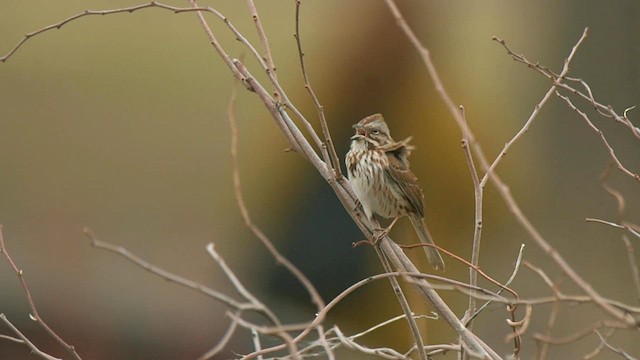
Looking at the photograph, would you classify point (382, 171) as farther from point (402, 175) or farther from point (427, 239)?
point (427, 239)

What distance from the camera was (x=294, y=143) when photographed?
8.18 feet

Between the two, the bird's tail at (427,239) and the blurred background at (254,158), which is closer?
the bird's tail at (427,239)

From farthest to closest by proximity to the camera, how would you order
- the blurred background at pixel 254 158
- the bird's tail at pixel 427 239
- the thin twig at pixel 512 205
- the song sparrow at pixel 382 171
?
1. the blurred background at pixel 254 158
2. the bird's tail at pixel 427 239
3. the song sparrow at pixel 382 171
4. the thin twig at pixel 512 205

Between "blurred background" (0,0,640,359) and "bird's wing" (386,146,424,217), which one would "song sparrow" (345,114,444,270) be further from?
"blurred background" (0,0,640,359)

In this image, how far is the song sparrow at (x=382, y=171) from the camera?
3533mm

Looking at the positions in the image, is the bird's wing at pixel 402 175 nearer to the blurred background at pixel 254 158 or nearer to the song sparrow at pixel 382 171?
the song sparrow at pixel 382 171

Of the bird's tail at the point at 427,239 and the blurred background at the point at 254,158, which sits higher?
the blurred background at the point at 254,158

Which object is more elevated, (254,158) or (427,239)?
(254,158)

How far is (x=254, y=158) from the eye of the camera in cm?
532

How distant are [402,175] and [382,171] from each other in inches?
3.3

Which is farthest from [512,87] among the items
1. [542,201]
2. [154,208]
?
[154,208]

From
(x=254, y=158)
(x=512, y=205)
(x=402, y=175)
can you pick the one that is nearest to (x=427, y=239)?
(x=402, y=175)

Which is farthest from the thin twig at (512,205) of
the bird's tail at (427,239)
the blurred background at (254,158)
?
the blurred background at (254,158)

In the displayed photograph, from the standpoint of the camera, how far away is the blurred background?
5.20 m
